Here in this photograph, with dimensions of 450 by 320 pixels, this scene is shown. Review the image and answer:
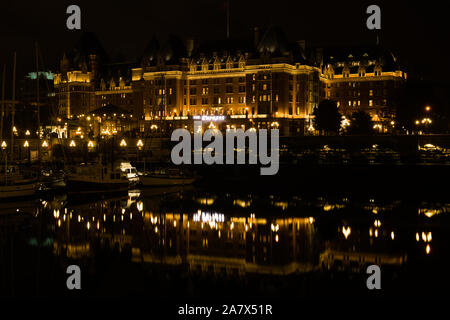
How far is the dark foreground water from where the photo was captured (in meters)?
21.1

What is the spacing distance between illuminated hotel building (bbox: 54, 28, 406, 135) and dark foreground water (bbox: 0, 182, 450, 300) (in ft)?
157

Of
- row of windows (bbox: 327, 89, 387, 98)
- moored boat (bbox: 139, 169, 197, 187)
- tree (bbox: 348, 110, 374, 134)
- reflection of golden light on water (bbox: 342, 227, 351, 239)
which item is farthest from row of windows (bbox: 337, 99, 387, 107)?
reflection of golden light on water (bbox: 342, 227, 351, 239)

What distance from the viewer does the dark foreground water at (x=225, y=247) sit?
69.2 feet

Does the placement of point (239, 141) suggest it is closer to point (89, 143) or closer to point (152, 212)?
point (89, 143)

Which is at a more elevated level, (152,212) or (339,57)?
(339,57)

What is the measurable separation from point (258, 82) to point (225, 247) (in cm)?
6574

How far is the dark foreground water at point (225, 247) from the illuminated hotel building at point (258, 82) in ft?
157

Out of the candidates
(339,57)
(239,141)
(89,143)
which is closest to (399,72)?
(339,57)

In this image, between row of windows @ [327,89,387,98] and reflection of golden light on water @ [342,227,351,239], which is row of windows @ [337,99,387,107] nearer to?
row of windows @ [327,89,387,98]

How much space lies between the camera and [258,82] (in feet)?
299

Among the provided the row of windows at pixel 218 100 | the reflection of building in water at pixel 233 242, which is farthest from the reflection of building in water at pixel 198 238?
the row of windows at pixel 218 100

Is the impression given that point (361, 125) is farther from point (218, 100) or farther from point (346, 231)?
point (346, 231)
